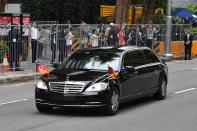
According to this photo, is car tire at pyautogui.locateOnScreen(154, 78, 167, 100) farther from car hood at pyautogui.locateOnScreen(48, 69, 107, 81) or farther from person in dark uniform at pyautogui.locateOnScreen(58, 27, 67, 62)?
person in dark uniform at pyautogui.locateOnScreen(58, 27, 67, 62)

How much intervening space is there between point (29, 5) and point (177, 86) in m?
32.4

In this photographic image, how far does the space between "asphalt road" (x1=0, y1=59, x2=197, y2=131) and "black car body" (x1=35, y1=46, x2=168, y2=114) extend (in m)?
0.31

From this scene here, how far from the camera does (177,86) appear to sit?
19.1m

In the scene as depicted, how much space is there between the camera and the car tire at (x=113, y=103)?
12234mm

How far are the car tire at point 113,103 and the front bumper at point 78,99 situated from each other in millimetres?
143

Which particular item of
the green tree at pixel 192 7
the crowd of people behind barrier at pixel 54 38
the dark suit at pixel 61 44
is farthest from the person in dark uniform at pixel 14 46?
the green tree at pixel 192 7

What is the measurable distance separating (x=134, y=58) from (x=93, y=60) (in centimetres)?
124

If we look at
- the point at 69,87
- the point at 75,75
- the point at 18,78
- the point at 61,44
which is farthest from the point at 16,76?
the point at 69,87

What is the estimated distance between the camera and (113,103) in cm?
1238

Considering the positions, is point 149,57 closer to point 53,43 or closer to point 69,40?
point 53,43

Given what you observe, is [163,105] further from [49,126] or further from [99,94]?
[49,126]

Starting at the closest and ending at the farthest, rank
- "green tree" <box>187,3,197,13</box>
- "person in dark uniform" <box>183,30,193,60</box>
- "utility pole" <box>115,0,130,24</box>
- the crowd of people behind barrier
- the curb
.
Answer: the curb → the crowd of people behind barrier → "person in dark uniform" <box>183,30,193,60</box> → "utility pole" <box>115,0,130,24</box> → "green tree" <box>187,3,197,13</box>

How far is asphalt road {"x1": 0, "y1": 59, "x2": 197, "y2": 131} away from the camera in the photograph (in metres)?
10.9

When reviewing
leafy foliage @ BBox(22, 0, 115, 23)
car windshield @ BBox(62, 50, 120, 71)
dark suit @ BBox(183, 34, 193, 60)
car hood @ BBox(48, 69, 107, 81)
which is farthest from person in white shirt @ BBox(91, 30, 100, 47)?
leafy foliage @ BBox(22, 0, 115, 23)
